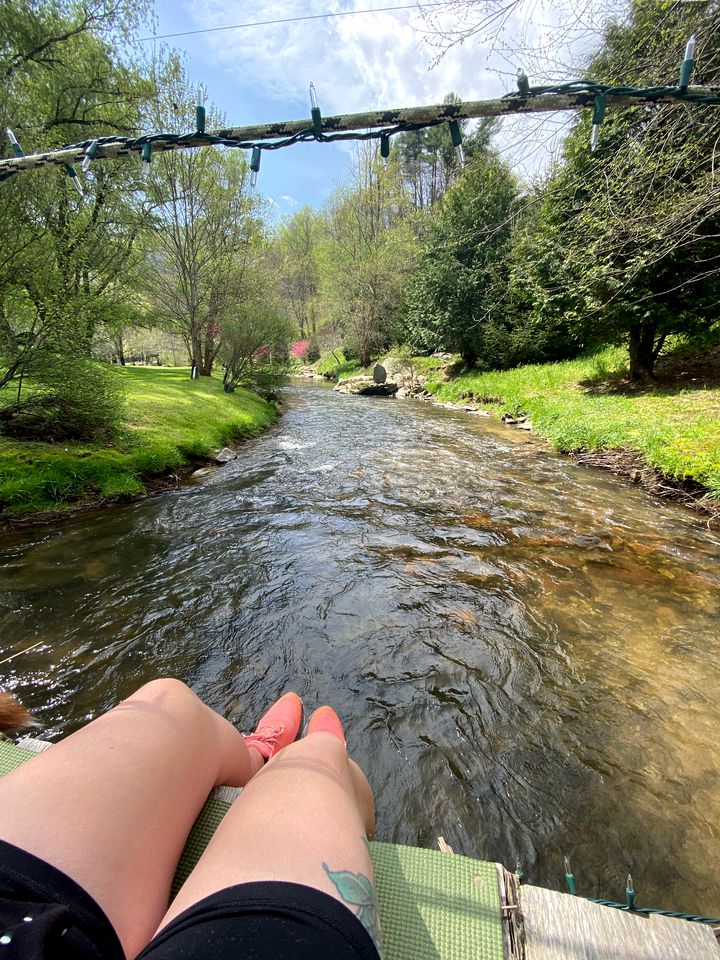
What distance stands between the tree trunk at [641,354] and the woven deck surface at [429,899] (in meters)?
12.3

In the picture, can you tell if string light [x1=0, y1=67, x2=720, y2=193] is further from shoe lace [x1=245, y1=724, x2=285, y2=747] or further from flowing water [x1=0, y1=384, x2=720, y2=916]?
flowing water [x1=0, y1=384, x2=720, y2=916]

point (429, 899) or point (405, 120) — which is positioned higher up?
point (405, 120)

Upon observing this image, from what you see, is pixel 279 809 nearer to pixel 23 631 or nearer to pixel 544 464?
pixel 23 631

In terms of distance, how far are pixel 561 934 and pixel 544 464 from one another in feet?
24.4

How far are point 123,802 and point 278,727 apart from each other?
55.5 inches

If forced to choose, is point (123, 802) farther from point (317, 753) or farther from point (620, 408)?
point (620, 408)

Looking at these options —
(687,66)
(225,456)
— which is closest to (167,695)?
(687,66)

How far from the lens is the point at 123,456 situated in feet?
21.7

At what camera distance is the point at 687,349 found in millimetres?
11148

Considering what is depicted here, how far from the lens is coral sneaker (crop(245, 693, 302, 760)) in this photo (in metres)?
2.10

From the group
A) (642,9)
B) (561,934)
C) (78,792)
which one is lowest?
(561,934)

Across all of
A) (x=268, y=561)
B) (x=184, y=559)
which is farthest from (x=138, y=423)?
(x=268, y=561)

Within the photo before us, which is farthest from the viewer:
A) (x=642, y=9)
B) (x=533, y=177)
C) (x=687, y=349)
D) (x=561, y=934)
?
(x=687, y=349)

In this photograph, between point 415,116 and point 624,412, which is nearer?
point 415,116
